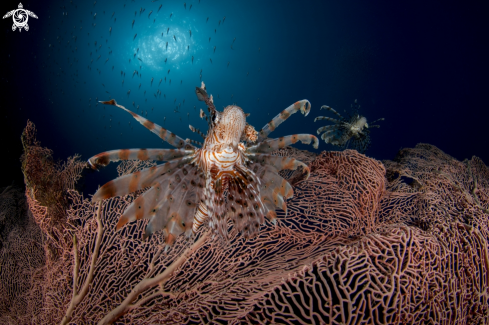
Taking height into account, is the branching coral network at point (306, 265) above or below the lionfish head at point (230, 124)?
below

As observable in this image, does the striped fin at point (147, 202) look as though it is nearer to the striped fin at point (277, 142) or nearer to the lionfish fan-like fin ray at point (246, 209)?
the lionfish fan-like fin ray at point (246, 209)

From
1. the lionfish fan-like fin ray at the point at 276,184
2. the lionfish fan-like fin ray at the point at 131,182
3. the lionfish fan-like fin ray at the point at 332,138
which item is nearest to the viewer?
the lionfish fan-like fin ray at the point at 131,182

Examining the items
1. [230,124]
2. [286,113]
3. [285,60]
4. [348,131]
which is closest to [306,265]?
[230,124]

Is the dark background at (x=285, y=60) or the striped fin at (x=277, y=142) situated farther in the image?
the dark background at (x=285, y=60)

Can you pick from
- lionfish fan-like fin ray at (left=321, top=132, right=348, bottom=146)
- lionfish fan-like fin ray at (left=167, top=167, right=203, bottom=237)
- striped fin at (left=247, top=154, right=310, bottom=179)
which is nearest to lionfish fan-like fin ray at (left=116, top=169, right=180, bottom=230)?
lionfish fan-like fin ray at (left=167, top=167, right=203, bottom=237)

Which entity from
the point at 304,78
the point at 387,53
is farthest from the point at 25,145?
the point at 387,53

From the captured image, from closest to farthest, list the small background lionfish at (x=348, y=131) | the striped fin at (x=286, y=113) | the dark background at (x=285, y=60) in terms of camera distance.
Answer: the striped fin at (x=286, y=113) → the small background lionfish at (x=348, y=131) → the dark background at (x=285, y=60)

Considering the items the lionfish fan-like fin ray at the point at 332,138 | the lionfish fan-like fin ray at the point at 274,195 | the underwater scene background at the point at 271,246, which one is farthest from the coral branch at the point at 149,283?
the lionfish fan-like fin ray at the point at 332,138

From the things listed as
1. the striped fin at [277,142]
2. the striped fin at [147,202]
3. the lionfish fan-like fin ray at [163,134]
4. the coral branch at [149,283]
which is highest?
the striped fin at [277,142]
